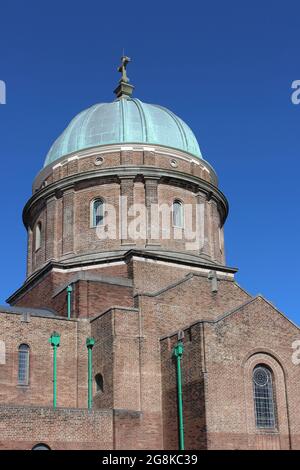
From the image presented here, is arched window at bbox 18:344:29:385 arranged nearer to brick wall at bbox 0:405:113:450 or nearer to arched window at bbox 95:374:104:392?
arched window at bbox 95:374:104:392

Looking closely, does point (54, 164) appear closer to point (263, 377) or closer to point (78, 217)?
point (78, 217)

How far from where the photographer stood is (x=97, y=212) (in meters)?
37.7

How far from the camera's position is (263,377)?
30.0 metres

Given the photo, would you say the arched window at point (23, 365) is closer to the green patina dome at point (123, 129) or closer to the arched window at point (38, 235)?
the arched window at point (38, 235)

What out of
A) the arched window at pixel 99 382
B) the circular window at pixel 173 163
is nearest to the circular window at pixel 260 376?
the arched window at pixel 99 382

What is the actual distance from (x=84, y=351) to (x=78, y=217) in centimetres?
882

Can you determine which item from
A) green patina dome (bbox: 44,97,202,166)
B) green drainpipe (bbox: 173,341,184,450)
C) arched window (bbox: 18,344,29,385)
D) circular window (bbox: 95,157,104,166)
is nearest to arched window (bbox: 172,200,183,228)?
green patina dome (bbox: 44,97,202,166)

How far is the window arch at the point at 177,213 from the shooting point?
3794 cm

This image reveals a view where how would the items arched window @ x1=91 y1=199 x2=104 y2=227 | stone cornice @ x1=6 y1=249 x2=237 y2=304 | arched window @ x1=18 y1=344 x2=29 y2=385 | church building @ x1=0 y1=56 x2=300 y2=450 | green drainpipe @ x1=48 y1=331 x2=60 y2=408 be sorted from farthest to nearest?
1. arched window @ x1=91 y1=199 x2=104 y2=227
2. stone cornice @ x1=6 y1=249 x2=237 y2=304
3. green drainpipe @ x1=48 y1=331 x2=60 y2=408
4. arched window @ x1=18 y1=344 x2=29 y2=385
5. church building @ x1=0 y1=56 x2=300 y2=450

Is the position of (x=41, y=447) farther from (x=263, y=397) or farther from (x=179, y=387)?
(x=263, y=397)

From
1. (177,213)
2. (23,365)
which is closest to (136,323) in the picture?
(23,365)

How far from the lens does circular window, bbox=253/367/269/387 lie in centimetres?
2977

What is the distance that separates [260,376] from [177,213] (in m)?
11.2

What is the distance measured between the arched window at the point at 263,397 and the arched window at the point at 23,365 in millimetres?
9151
